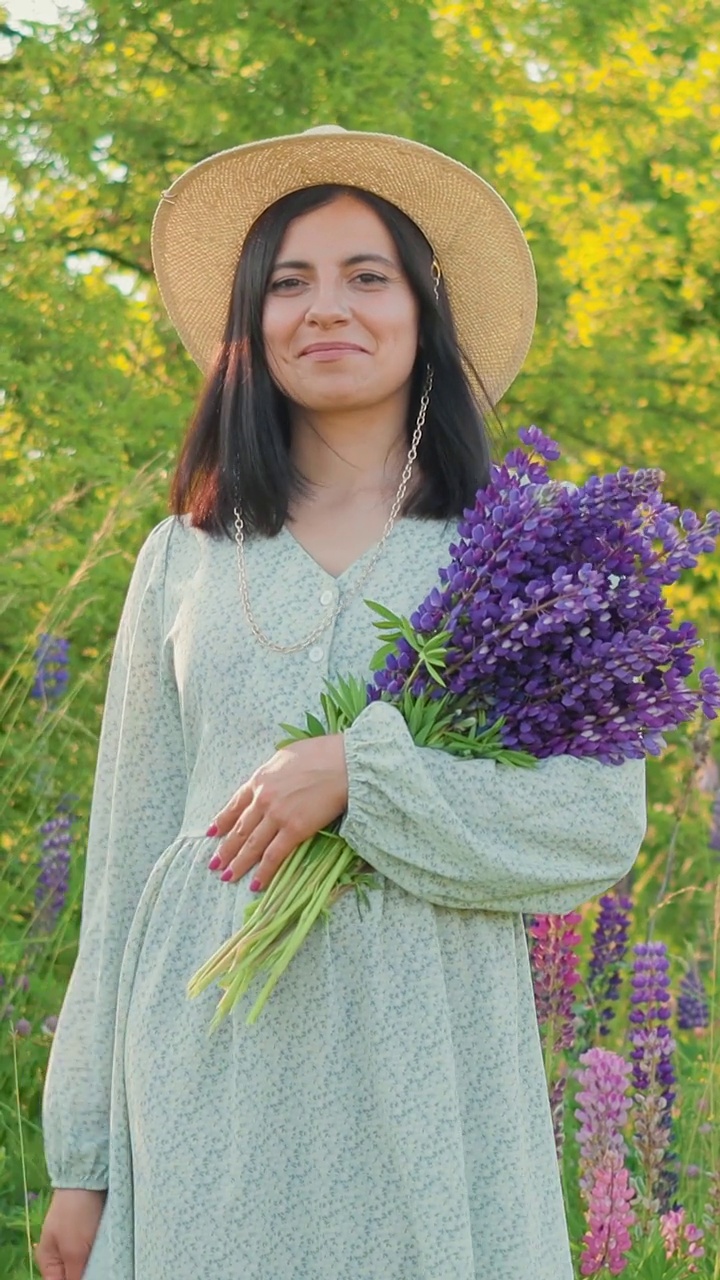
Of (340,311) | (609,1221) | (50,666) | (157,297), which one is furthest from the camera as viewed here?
(157,297)

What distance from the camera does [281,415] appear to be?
246 centimetres

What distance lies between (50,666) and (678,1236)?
1.84 metres

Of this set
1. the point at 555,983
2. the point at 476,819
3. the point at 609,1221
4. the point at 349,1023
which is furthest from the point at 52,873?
the point at 476,819

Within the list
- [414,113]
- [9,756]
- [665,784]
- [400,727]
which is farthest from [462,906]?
[665,784]

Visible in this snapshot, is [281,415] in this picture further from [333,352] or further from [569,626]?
[569,626]

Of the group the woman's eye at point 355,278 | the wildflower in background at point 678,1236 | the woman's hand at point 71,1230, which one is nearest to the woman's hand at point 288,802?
the woman's hand at point 71,1230

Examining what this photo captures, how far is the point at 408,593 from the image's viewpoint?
7.29 ft

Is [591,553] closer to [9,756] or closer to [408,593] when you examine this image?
[408,593]

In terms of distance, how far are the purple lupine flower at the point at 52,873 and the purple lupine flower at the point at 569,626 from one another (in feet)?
5.26

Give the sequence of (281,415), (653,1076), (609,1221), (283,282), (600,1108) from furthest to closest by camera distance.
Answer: (653,1076) < (600,1108) < (609,1221) < (281,415) < (283,282)

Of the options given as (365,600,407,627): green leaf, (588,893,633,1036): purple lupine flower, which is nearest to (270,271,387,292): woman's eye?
(365,600,407,627): green leaf

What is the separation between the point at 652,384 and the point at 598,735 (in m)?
4.77

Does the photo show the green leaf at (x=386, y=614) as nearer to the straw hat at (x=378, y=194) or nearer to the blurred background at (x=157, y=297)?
the straw hat at (x=378, y=194)

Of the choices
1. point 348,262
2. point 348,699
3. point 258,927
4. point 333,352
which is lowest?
point 258,927
